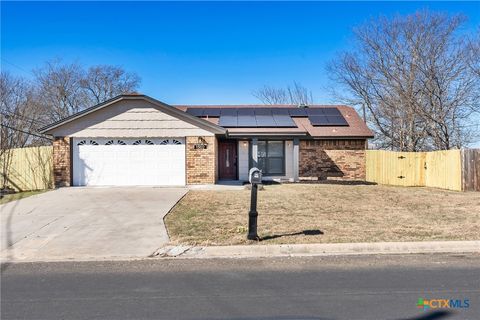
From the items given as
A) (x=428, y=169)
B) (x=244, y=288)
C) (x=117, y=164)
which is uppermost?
(x=117, y=164)

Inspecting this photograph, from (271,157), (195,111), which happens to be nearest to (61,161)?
(195,111)

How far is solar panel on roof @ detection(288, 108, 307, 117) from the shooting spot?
2373cm

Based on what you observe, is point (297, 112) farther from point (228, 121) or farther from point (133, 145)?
point (133, 145)

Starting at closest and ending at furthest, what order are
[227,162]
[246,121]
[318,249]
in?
[318,249], [227,162], [246,121]

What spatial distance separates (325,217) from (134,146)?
33.5 ft

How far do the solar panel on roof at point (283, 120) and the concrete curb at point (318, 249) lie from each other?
47.6 feet

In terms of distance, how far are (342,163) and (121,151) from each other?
12.4m

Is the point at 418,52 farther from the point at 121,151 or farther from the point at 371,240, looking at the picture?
the point at 371,240

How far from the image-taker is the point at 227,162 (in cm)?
2100

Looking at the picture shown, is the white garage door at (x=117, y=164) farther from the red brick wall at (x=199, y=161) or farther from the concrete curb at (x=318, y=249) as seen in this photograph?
the concrete curb at (x=318, y=249)

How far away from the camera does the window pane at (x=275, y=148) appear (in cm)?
2119

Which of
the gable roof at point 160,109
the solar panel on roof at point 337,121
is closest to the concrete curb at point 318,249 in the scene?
the gable roof at point 160,109

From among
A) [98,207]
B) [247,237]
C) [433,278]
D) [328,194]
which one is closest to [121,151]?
[98,207]

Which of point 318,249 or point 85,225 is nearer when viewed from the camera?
point 318,249
